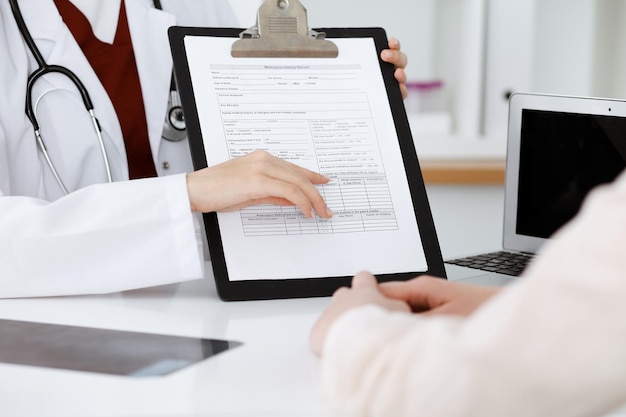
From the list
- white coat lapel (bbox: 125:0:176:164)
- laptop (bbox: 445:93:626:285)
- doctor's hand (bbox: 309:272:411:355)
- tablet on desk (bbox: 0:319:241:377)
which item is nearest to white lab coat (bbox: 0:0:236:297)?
white coat lapel (bbox: 125:0:176:164)

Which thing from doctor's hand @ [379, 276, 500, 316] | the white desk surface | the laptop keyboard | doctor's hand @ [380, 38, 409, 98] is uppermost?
doctor's hand @ [380, 38, 409, 98]

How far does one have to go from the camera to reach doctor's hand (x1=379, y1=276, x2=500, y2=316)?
90cm

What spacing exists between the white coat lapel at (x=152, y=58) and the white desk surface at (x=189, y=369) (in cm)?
40

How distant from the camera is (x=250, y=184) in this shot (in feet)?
3.68

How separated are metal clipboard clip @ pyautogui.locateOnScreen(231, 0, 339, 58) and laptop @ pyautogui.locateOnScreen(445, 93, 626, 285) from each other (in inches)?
13.3

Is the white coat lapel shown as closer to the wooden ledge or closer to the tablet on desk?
the tablet on desk

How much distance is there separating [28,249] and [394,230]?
19.3 inches

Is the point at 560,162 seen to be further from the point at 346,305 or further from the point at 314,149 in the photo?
the point at 346,305

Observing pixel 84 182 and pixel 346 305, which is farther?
pixel 84 182

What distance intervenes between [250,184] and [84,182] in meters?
0.51

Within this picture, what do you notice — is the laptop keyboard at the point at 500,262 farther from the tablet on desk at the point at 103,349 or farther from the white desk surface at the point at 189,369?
the tablet on desk at the point at 103,349

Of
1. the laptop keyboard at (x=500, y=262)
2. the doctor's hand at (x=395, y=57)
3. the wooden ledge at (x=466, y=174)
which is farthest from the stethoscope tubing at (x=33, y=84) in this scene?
the wooden ledge at (x=466, y=174)

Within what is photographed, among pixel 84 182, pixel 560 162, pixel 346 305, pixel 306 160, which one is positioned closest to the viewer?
pixel 346 305

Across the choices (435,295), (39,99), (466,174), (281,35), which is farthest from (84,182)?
(466,174)
